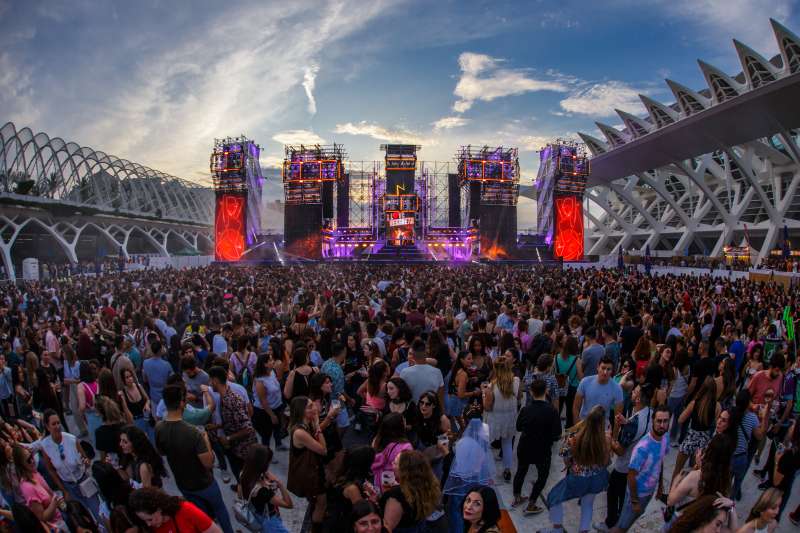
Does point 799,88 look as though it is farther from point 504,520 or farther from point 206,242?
point 206,242

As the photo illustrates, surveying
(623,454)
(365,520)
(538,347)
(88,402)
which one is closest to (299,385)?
(88,402)

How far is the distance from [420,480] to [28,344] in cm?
811

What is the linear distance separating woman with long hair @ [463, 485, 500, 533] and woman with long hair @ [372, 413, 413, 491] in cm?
67

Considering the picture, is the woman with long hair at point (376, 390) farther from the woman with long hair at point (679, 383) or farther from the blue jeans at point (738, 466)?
the woman with long hair at point (679, 383)

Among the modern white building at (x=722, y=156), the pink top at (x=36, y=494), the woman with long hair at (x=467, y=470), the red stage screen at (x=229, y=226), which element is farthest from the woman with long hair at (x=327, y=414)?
the red stage screen at (x=229, y=226)

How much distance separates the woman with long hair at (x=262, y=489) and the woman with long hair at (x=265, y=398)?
221cm

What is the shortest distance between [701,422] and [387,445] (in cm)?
317

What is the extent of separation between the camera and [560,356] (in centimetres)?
646

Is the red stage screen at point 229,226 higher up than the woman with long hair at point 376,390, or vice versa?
the red stage screen at point 229,226

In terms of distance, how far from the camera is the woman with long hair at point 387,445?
3.34 meters

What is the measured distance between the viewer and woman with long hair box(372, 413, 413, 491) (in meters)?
3.34

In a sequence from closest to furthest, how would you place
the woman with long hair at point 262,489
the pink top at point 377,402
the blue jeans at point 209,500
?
1. the woman with long hair at point 262,489
2. the blue jeans at point 209,500
3. the pink top at point 377,402

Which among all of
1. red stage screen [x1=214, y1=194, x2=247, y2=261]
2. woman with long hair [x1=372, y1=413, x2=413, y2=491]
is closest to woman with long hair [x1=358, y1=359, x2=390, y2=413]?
woman with long hair [x1=372, y1=413, x2=413, y2=491]

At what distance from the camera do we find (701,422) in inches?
185
